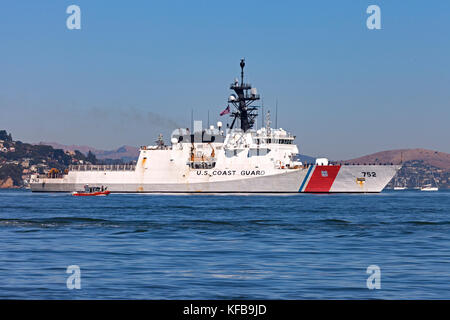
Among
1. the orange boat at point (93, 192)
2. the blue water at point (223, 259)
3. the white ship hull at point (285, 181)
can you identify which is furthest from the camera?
the orange boat at point (93, 192)

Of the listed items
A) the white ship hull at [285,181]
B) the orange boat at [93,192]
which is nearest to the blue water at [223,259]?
the white ship hull at [285,181]

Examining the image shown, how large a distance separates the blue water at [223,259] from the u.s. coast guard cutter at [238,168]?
45.0 meters

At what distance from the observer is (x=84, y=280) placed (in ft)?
50.1

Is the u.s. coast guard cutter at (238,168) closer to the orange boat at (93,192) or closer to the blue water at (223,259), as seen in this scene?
the orange boat at (93,192)

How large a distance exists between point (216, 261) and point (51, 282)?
18.8 ft

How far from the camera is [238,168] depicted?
83250 mm

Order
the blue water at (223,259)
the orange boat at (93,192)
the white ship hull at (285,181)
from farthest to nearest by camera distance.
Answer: the orange boat at (93,192)
the white ship hull at (285,181)
the blue water at (223,259)

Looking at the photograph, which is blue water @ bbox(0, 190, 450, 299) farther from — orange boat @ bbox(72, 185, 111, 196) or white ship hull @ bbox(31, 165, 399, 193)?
orange boat @ bbox(72, 185, 111, 196)

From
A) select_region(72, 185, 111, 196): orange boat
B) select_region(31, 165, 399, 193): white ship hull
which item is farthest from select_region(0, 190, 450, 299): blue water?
select_region(72, 185, 111, 196): orange boat

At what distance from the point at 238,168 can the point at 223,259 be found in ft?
Result: 208

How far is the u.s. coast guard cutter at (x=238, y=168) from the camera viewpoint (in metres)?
81.4

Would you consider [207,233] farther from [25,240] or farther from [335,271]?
[335,271]
